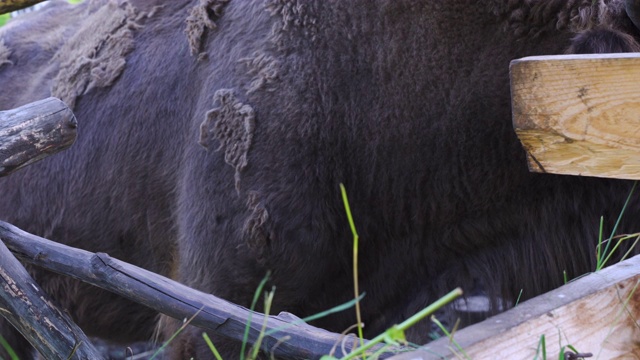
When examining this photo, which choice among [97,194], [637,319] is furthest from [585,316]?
[97,194]

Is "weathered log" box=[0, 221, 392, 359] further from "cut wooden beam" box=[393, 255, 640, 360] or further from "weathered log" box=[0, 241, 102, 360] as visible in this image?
"cut wooden beam" box=[393, 255, 640, 360]

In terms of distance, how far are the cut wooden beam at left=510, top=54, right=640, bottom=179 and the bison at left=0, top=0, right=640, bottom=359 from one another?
1.56 feet

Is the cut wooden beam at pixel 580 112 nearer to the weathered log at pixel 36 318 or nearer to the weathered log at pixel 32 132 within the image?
the weathered log at pixel 32 132

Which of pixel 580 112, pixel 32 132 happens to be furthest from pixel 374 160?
pixel 32 132

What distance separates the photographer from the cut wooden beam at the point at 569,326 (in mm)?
1200

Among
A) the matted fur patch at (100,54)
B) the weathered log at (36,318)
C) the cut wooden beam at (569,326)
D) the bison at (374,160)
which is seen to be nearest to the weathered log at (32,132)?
the weathered log at (36,318)

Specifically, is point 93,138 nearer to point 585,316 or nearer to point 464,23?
point 464,23

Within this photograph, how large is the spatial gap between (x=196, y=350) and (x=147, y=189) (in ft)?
2.14

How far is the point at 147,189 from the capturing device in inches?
114

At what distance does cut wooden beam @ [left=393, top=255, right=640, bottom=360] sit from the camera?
1200mm

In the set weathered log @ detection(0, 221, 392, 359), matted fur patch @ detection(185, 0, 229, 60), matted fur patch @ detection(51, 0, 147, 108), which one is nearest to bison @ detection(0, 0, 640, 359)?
matted fur patch @ detection(185, 0, 229, 60)

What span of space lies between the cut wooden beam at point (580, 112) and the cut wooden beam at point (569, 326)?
23 centimetres

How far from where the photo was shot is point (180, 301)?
168 centimetres

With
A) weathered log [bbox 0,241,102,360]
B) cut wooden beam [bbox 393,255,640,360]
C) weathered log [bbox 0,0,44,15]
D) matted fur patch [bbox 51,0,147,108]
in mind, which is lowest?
weathered log [bbox 0,241,102,360]
